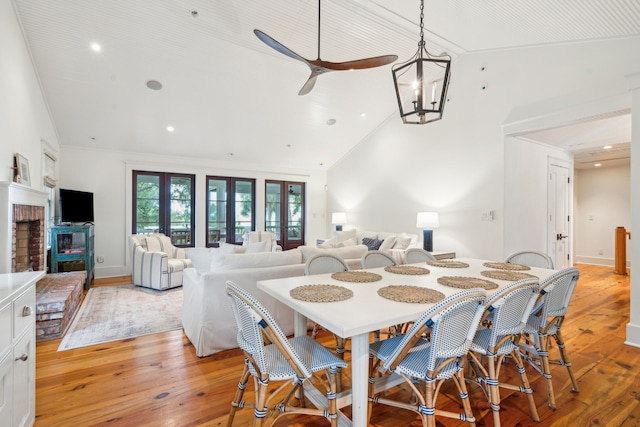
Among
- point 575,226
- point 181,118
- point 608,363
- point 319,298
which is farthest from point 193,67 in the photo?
point 575,226

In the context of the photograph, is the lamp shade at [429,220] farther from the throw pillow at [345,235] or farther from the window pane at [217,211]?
the window pane at [217,211]

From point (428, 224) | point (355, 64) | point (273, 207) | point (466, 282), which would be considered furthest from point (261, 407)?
point (273, 207)

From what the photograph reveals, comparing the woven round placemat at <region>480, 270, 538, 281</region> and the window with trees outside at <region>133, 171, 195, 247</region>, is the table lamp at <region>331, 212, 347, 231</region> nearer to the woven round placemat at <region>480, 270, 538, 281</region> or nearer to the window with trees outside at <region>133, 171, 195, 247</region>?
the window with trees outside at <region>133, 171, 195, 247</region>

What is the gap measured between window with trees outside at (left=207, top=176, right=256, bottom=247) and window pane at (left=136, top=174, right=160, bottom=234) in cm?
103

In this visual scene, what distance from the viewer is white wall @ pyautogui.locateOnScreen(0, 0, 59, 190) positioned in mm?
2893

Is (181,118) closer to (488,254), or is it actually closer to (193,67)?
(193,67)

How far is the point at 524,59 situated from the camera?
4.14 m

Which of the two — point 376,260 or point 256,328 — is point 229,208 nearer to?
point 376,260

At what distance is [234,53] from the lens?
170 inches

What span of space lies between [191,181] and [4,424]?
587 cm

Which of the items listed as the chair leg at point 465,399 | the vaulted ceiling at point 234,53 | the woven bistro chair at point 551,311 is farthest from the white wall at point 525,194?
the chair leg at point 465,399

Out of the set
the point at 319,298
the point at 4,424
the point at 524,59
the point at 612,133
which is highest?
the point at 524,59

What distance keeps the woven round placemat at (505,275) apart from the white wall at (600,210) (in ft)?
21.8

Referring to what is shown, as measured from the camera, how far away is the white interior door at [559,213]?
528 cm
